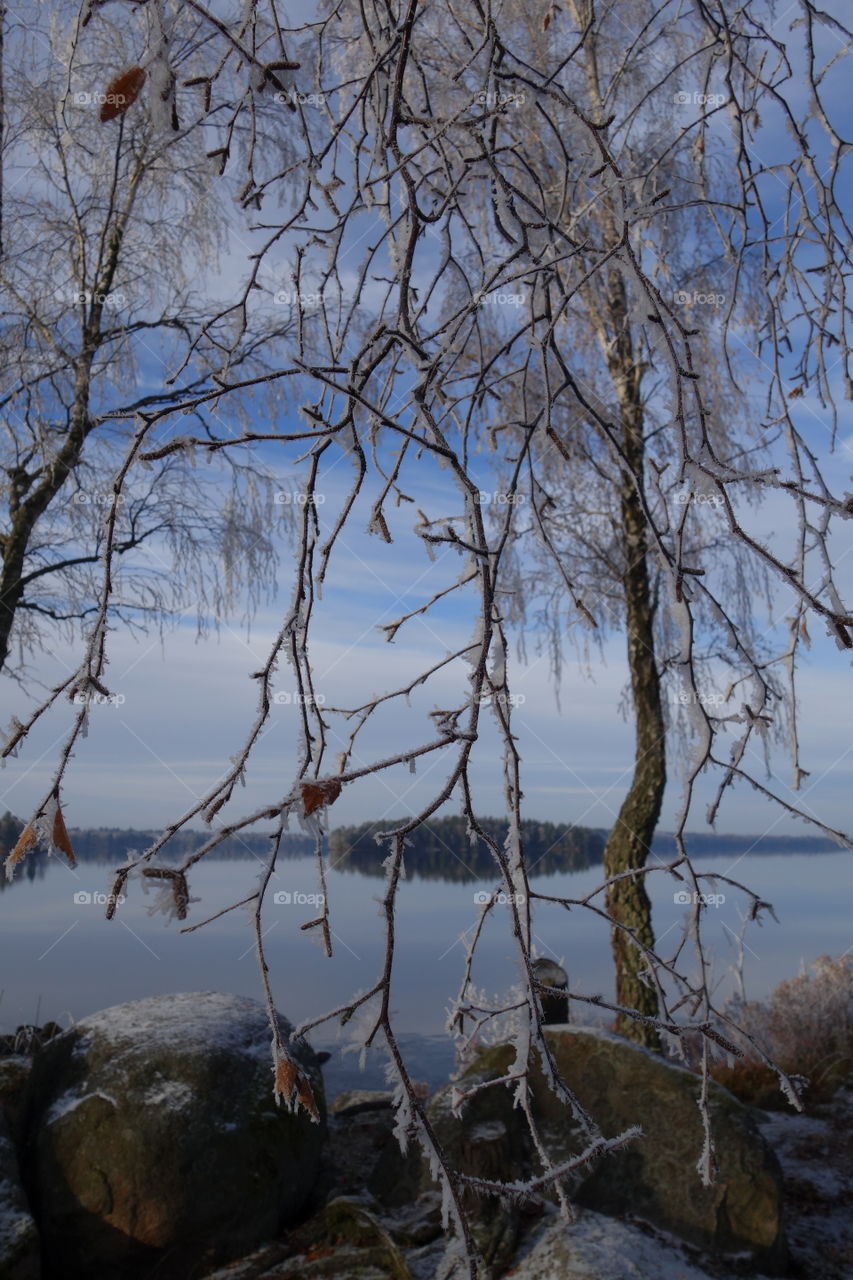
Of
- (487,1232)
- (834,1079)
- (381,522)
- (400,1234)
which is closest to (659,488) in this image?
(381,522)

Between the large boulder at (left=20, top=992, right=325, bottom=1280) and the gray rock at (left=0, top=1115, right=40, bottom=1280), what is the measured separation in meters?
0.08

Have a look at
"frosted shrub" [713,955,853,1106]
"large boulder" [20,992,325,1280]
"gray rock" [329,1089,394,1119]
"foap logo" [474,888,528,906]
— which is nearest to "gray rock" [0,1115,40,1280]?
"large boulder" [20,992,325,1280]

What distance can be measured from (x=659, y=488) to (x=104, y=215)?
649cm

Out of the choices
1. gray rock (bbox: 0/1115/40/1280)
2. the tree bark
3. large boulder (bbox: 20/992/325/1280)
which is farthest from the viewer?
the tree bark

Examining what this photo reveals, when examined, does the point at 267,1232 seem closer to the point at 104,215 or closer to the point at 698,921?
the point at 698,921

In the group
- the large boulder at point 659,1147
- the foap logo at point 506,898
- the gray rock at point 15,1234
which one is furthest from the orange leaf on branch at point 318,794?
the gray rock at point 15,1234

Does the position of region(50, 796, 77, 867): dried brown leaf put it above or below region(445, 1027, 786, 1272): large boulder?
above

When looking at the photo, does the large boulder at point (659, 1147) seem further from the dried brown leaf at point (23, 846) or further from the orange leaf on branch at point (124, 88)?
the orange leaf on branch at point (124, 88)

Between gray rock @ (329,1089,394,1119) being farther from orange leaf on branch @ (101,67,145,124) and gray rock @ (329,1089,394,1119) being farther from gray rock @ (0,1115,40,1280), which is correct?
orange leaf on branch @ (101,67,145,124)

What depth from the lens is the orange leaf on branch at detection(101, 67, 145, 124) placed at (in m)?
0.95

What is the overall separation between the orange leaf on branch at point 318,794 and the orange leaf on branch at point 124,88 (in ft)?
Answer: 2.37

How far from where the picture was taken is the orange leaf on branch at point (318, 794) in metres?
0.76

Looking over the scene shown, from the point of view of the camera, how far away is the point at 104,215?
21.7 ft

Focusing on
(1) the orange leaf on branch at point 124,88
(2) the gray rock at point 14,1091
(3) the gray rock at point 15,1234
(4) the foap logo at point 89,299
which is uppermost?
(4) the foap logo at point 89,299
